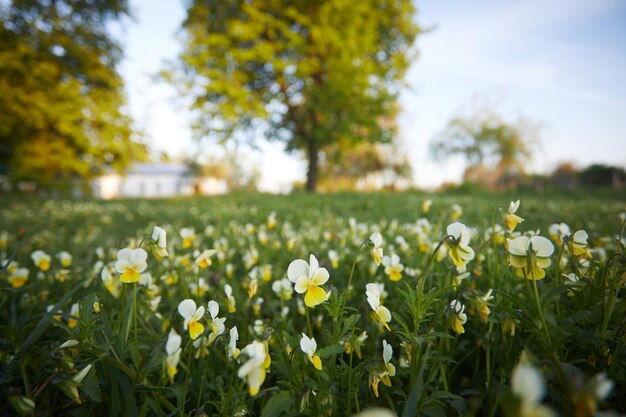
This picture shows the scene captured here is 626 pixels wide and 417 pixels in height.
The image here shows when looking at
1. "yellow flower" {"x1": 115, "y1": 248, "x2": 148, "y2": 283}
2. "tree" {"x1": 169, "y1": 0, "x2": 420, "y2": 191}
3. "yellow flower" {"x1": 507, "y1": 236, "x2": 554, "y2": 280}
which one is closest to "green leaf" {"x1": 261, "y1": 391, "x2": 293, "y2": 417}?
"yellow flower" {"x1": 115, "y1": 248, "x2": 148, "y2": 283}

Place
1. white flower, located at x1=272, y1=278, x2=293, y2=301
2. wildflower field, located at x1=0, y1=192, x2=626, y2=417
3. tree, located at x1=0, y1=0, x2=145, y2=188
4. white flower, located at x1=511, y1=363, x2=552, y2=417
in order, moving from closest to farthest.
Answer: white flower, located at x1=511, y1=363, x2=552, y2=417
wildflower field, located at x1=0, y1=192, x2=626, y2=417
white flower, located at x1=272, y1=278, x2=293, y2=301
tree, located at x1=0, y1=0, x2=145, y2=188

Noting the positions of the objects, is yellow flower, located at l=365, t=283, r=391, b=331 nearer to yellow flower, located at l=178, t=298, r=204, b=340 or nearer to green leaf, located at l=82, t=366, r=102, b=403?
yellow flower, located at l=178, t=298, r=204, b=340

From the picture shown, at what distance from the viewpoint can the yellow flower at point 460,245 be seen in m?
0.89

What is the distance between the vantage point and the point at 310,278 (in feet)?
2.98

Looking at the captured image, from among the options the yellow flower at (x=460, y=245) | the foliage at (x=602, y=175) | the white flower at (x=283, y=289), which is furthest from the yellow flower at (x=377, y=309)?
the foliage at (x=602, y=175)

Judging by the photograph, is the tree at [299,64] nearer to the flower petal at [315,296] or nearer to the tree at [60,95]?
the tree at [60,95]

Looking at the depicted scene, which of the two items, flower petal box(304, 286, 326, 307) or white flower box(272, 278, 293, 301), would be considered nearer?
flower petal box(304, 286, 326, 307)

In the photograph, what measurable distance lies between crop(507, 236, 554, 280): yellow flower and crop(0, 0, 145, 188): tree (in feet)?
49.1

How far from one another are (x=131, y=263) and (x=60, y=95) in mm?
15464

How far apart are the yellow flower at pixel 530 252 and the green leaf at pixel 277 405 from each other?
66 centimetres

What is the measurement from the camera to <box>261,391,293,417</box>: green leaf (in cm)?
77

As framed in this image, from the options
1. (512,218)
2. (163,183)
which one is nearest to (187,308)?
(512,218)

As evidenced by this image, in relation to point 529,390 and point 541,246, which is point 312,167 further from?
point 529,390

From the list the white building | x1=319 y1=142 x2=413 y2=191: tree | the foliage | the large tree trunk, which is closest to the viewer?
the large tree trunk
